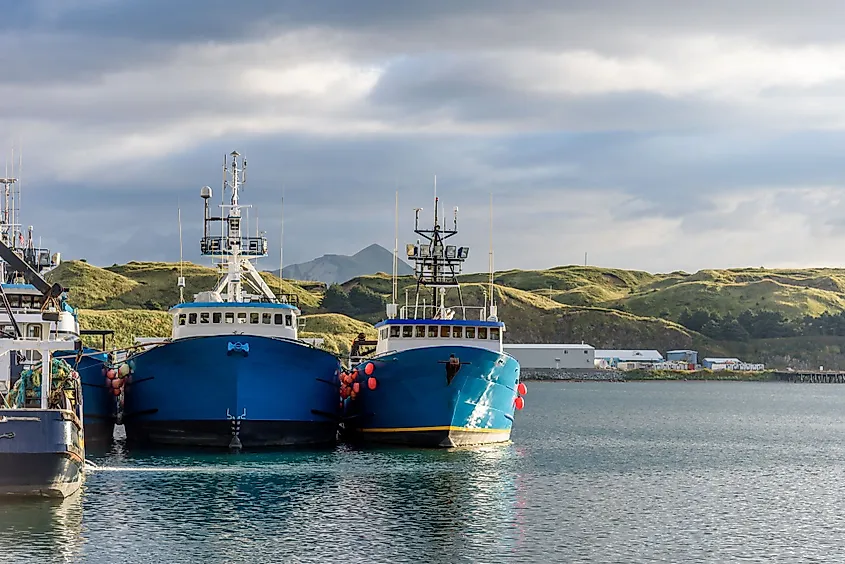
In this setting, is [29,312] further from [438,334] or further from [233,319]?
[438,334]

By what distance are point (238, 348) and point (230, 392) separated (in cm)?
202

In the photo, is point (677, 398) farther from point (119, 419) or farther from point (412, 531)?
point (412, 531)

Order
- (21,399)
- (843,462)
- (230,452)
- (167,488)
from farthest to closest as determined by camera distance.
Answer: (843,462) < (230,452) < (167,488) < (21,399)

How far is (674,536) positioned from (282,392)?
71.7ft

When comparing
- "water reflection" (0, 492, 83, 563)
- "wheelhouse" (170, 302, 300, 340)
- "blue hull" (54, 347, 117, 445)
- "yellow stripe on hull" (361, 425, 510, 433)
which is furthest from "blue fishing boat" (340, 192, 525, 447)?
"water reflection" (0, 492, 83, 563)

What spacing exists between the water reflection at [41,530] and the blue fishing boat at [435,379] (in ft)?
59.3

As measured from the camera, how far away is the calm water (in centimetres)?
3036

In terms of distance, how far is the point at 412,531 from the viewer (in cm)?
3300

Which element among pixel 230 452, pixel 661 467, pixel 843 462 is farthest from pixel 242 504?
pixel 843 462

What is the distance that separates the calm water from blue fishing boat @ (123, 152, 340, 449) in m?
1.77

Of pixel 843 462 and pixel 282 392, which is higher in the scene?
pixel 282 392

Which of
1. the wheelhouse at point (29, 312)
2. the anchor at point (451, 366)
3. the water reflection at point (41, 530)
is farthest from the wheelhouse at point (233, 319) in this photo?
the water reflection at point (41, 530)

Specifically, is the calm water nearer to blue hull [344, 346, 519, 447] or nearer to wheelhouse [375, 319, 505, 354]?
blue hull [344, 346, 519, 447]

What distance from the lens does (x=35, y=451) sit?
32.7 metres
